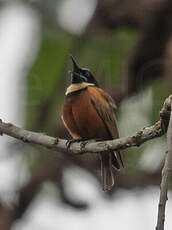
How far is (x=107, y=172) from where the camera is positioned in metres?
5.11

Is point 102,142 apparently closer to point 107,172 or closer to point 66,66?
point 107,172

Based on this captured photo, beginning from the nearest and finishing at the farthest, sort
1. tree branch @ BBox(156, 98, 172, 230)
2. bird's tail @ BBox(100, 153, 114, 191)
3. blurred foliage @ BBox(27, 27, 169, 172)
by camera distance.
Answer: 1. tree branch @ BBox(156, 98, 172, 230)
2. bird's tail @ BBox(100, 153, 114, 191)
3. blurred foliage @ BBox(27, 27, 169, 172)

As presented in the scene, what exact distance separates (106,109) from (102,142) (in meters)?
1.72

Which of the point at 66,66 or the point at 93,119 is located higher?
the point at 66,66

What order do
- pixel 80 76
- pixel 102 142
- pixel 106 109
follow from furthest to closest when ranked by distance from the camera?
pixel 80 76
pixel 106 109
pixel 102 142

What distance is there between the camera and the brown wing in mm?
4961

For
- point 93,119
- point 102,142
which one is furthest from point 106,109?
point 102,142

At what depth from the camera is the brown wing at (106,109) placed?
16.3 ft

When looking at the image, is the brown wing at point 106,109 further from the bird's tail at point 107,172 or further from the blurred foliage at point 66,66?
the blurred foliage at point 66,66

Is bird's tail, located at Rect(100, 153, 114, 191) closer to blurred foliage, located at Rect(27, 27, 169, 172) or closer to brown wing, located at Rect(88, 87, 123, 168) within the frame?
brown wing, located at Rect(88, 87, 123, 168)

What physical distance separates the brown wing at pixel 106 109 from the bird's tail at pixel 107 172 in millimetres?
134

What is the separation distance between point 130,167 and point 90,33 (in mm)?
1460

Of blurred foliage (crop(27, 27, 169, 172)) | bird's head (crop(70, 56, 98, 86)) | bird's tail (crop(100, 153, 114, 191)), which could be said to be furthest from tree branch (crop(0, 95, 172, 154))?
blurred foliage (crop(27, 27, 169, 172))

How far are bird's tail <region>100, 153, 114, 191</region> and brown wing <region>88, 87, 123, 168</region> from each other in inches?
5.3
